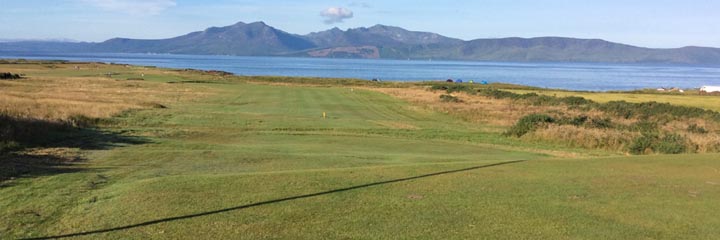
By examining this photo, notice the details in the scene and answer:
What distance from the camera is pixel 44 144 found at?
19.1 meters

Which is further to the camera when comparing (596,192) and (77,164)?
(77,164)

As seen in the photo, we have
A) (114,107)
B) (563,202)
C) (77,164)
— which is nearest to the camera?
(563,202)

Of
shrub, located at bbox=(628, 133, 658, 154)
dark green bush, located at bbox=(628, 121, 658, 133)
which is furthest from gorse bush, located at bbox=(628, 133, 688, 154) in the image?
dark green bush, located at bbox=(628, 121, 658, 133)

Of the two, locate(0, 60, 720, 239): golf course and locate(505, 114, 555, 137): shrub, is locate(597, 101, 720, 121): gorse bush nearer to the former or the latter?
locate(505, 114, 555, 137): shrub

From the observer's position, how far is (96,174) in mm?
13477

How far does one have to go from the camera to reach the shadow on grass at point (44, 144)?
14062 mm

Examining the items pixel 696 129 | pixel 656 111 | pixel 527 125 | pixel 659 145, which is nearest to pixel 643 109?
pixel 656 111

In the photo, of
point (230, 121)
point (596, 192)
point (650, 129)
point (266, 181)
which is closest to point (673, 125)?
point (650, 129)

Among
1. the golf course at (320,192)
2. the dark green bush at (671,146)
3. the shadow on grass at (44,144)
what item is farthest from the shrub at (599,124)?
the shadow on grass at (44,144)

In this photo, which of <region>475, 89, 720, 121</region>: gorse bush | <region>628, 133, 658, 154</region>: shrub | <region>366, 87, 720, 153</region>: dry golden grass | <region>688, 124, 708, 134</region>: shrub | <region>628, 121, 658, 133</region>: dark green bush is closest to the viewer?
<region>628, 133, 658, 154</region>: shrub

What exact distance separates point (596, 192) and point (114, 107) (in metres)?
32.2

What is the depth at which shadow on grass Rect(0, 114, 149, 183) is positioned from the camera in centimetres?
1406

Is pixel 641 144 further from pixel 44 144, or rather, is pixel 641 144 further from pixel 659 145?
pixel 44 144

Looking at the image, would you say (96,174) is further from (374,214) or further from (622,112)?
(622,112)
